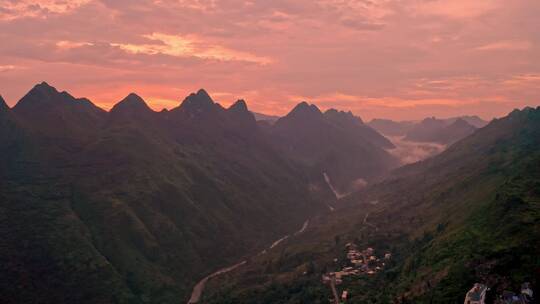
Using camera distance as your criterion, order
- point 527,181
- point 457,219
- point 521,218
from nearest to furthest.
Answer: point 521,218, point 527,181, point 457,219

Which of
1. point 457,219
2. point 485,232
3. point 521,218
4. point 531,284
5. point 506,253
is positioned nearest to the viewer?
point 531,284

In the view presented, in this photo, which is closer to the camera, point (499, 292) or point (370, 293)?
point (499, 292)

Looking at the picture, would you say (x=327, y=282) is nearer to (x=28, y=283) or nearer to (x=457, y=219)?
(x=457, y=219)

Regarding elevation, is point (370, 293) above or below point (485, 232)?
below

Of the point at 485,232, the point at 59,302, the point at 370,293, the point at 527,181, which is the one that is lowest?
the point at 59,302

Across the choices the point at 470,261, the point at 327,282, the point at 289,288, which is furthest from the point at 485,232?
the point at 289,288

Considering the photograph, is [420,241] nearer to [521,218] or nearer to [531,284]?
[521,218]
